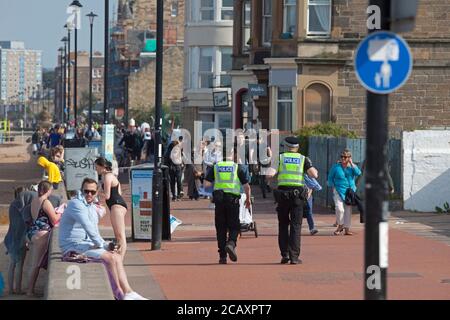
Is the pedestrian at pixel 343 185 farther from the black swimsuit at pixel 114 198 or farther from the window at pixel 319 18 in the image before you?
the window at pixel 319 18

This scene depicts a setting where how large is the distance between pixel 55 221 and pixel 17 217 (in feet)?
2.03

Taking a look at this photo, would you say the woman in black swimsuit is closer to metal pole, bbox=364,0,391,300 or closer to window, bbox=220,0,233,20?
metal pole, bbox=364,0,391,300

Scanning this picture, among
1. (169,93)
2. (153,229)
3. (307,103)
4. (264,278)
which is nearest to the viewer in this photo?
(264,278)

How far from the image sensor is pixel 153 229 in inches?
795

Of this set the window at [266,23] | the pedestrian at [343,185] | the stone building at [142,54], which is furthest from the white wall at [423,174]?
the stone building at [142,54]

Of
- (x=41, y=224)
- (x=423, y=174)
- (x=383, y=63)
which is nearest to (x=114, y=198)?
A: (x=41, y=224)

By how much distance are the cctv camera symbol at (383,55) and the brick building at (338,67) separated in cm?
2780

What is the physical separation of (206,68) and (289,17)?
23464 mm

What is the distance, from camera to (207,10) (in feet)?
198

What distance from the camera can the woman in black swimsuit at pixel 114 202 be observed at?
16859mm

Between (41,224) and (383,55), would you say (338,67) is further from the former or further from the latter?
(383,55)

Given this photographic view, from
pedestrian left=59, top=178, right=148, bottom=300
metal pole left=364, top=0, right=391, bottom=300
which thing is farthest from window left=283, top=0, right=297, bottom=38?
metal pole left=364, top=0, right=391, bottom=300

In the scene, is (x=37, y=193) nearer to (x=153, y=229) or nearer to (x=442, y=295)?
(x=153, y=229)
